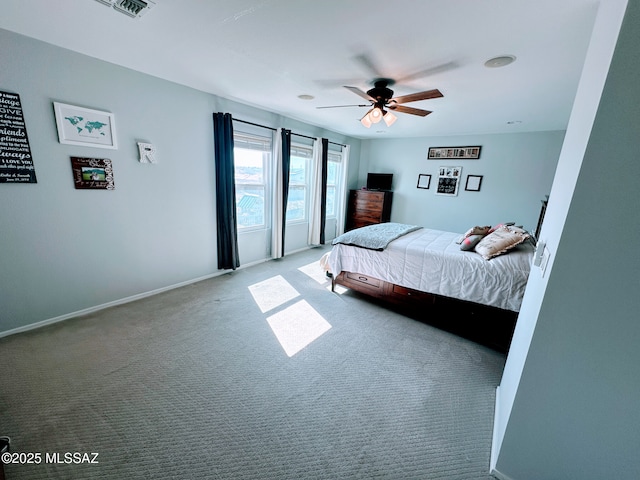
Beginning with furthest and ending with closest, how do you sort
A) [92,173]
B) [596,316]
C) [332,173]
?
[332,173] < [92,173] < [596,316]

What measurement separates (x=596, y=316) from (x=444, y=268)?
58.1 inches

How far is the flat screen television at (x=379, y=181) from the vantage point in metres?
5.46

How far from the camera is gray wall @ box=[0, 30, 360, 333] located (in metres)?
1.95

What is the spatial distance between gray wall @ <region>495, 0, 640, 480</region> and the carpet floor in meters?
0.47

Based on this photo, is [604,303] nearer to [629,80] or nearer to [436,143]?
[629,80]

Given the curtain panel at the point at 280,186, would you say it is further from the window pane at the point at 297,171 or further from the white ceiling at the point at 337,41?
the white ceiling at the point at 337,41

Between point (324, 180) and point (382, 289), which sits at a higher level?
point (324, 180)

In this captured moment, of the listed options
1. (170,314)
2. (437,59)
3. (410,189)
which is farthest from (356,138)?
(170,314)

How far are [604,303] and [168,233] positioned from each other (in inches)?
137

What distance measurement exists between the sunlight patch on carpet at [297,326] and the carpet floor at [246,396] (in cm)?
1

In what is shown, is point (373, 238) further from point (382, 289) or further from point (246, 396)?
point (246, 396)

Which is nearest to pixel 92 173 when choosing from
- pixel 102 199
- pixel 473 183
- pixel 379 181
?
pixel 102 199

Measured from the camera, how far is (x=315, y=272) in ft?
12.3

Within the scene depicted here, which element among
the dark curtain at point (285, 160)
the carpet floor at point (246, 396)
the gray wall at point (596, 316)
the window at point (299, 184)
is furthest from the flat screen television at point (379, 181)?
the gray wall at point (596, 316)
